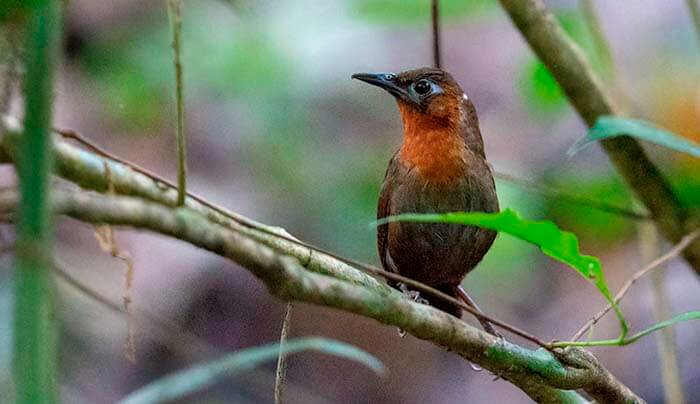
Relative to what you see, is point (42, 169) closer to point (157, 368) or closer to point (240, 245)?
point (240, 245)

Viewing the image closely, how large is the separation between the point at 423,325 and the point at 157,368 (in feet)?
13.6

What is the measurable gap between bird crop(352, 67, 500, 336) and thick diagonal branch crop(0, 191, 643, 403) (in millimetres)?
981

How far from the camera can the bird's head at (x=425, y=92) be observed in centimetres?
387

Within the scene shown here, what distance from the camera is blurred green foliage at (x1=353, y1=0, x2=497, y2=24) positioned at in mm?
4707

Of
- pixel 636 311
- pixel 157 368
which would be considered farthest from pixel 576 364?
pixel 636 311

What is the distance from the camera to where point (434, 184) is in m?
3.63

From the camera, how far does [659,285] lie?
12.6ft

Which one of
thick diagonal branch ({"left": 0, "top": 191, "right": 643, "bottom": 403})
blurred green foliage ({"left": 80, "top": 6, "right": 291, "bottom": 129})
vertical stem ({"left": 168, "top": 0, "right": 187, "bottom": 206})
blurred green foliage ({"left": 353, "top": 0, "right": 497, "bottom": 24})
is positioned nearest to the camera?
thick diagonal branch ({"left": 0, "top": 191, "right": 643, "bottom": 403})

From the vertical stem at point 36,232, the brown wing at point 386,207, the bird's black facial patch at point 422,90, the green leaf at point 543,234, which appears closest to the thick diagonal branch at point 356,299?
the vertical stem at point 36,232

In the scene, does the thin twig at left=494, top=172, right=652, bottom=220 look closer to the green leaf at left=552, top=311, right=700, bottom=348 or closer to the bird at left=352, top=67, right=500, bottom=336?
the bird at left=352, top=67, right=500, bottom=336

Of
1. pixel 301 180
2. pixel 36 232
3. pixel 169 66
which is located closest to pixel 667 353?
pixel 36 232

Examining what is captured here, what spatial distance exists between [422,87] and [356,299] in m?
2.22

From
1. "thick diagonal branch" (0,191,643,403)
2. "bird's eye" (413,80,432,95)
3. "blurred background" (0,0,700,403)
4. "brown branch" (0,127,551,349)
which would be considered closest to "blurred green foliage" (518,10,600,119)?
"blurred background" (0,0,700,403)

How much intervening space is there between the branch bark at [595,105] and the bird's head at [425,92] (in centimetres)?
34
